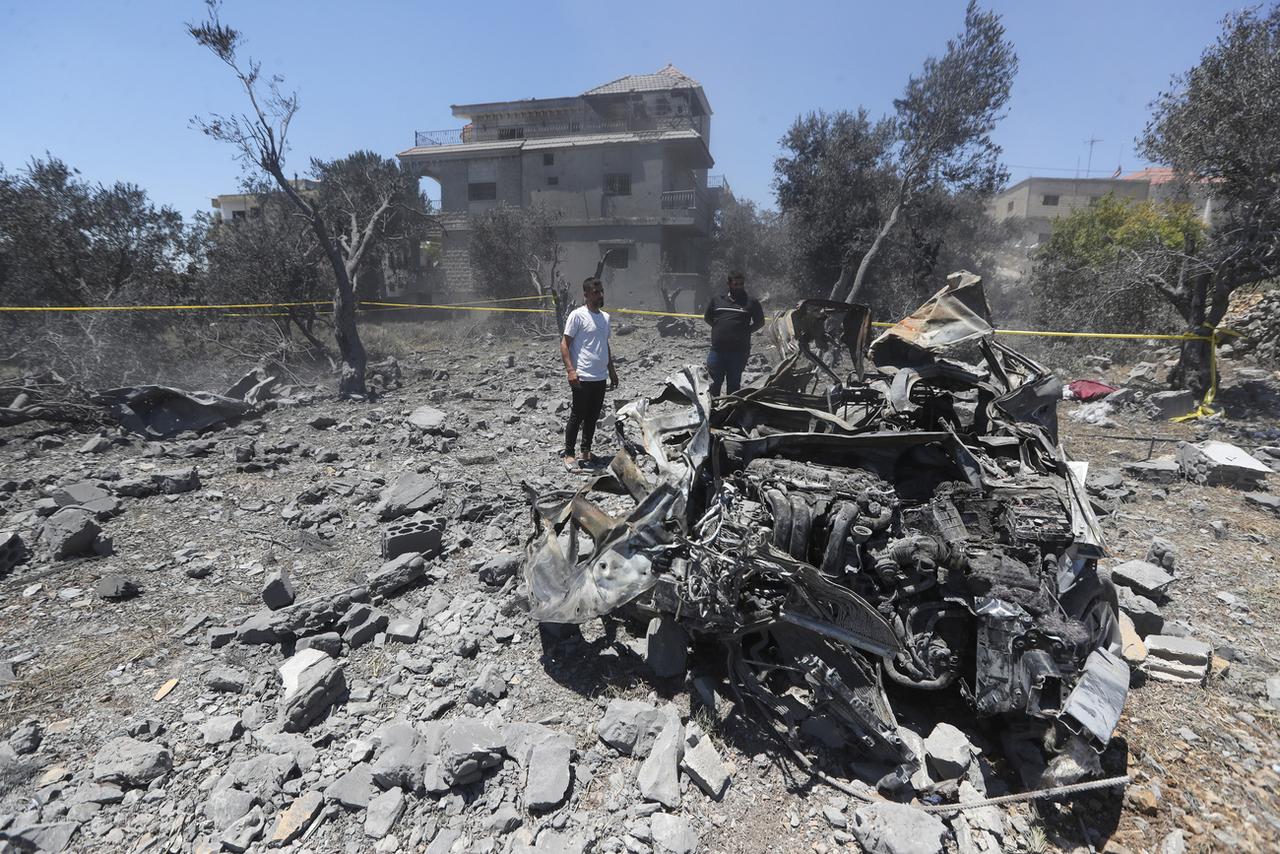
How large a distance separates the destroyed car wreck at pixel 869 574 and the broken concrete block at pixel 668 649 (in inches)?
4.5

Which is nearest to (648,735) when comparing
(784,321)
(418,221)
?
(784,321)

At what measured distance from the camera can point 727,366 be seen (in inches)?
262

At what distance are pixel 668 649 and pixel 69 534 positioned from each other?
183 inches

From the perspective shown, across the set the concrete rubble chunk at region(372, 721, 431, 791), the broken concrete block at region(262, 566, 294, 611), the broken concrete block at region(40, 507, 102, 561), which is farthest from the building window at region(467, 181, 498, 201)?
the concrete rubble chunk at region(372, 721, 431, 791)

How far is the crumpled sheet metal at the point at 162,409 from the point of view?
7882 millimetres

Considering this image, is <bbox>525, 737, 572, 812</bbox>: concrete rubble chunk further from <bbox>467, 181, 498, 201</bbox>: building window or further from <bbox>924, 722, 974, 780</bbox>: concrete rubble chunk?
<bbox>467, 181, 498, 201</bbox>: building window

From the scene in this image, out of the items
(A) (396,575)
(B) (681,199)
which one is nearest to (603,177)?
(B) (681,199)

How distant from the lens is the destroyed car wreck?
2.47 metres

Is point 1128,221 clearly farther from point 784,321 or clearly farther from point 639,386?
point 784,321

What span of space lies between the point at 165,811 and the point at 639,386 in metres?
8.60

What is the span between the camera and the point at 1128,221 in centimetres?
1902

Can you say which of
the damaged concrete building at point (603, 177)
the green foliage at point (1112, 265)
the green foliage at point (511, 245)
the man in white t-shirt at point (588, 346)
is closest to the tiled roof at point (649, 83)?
the damaged concrete building at point (603, 177)

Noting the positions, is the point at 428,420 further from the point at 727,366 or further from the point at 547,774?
the point at 547,774

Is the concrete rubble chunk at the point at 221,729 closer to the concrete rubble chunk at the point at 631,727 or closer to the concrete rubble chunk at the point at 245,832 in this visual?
the concrete rubble chunk at the point at 245,832
